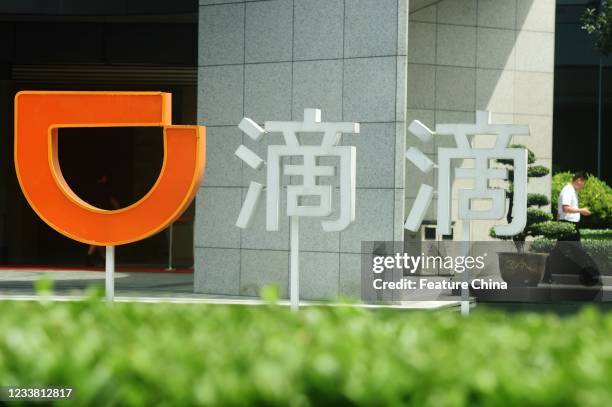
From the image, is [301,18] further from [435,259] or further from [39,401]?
[39,401]

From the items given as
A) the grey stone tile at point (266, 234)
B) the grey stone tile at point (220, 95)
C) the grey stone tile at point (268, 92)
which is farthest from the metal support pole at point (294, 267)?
the grey stone tile at point (220, 95)

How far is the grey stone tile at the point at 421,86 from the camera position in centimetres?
2245

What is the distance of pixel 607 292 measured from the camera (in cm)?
1912

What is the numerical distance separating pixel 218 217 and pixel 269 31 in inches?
121

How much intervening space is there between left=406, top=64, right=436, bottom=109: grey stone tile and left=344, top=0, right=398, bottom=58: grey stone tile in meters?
6.15

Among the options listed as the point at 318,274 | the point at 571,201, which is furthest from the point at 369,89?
the point at 571,201

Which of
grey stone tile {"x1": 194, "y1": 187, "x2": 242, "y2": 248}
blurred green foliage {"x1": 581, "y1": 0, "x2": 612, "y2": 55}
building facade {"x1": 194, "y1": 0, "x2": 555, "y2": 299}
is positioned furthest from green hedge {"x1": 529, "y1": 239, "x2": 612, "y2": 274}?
grey stone tile {"x1": 194, "y1": 187, "x2": 242, "y2": 248}

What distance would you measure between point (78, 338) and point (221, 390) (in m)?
0.87

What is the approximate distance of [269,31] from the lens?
17.1 metres

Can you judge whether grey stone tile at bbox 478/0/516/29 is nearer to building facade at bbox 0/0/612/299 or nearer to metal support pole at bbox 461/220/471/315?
building facade at bbox 0/0/612/299

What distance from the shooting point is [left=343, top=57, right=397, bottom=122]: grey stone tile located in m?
16.0

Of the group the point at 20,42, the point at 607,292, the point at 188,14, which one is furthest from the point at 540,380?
the point at 20,42

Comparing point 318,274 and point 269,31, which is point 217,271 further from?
point 269,31

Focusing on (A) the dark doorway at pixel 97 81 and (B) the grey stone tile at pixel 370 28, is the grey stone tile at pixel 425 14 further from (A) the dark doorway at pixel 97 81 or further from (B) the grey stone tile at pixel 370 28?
(B) the grey stone tile at pixel 370 28
